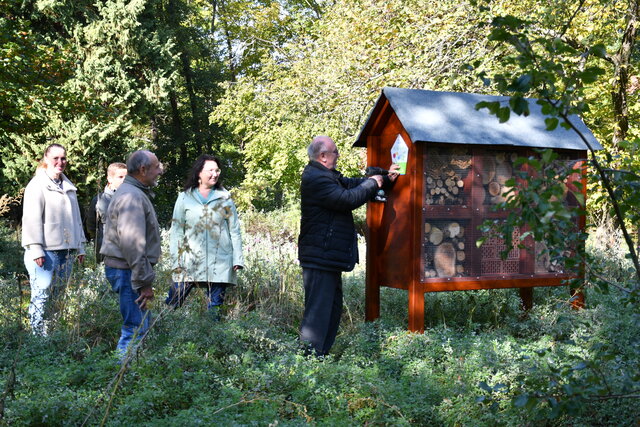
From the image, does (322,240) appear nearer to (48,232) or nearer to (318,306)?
(318,306)

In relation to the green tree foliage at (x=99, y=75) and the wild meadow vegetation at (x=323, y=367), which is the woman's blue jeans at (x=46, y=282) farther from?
the green tree foliage at (x=99, y=75)

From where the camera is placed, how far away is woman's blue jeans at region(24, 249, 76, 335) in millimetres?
6074

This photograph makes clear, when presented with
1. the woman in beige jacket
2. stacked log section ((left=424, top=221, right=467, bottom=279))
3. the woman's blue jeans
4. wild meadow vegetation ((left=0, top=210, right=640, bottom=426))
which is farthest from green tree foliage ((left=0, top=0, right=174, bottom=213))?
stacked log section ((left=424, top=221, right=467, bottom=279))

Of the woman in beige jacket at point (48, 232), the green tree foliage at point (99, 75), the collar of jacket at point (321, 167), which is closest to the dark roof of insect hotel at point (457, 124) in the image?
the collar of jacket at point (321, 167)

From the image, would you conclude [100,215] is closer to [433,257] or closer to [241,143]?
[433,257]

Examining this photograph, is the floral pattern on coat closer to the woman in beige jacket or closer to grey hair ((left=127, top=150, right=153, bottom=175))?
grey hair ((left=127, top=150, right=153, bottom=175))

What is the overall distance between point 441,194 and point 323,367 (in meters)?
2.28

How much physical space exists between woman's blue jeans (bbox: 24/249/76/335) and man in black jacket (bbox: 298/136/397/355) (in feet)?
7.75

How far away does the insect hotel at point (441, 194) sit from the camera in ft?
20.2

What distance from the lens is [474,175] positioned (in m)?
6.46

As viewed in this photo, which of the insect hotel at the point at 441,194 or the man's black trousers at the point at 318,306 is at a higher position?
the insect hotel at the point at 441,194

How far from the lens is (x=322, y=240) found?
5.67 m

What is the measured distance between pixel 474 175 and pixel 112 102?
1634 cm

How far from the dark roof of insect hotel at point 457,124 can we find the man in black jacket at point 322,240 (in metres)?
0.86
